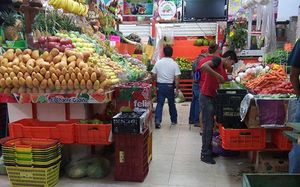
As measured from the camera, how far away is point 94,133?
3906 millimetres

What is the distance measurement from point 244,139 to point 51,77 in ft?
7.49

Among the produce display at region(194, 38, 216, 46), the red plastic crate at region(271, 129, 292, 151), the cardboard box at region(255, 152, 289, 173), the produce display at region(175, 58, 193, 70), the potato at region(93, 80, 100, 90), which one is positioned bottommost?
the cardboard box at region(255, 152, 289, 173)

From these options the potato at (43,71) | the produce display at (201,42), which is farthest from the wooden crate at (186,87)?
the potato at (43,71)

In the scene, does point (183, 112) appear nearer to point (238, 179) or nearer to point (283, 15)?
point (283, 15)

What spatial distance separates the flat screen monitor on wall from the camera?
11070 millimetres

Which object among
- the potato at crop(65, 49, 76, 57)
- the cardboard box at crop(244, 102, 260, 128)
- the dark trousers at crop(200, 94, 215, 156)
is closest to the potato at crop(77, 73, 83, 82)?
the potato at crop(65, 49, 76, 57)

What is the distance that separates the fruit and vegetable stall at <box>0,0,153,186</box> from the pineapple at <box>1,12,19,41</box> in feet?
0.83

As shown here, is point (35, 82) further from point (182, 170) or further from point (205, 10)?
point (205, 10)

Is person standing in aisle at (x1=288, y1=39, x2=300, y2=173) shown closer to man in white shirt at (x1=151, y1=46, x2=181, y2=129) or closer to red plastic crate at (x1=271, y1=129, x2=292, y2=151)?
red plastic crate at (x1=271, y1=129, x2=292, y2=151)

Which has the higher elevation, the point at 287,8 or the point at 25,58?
the point at 287,8

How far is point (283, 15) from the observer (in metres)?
5.59

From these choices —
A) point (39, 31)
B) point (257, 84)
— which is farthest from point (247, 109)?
point (39, 31)

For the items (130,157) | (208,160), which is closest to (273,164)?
(208,160)

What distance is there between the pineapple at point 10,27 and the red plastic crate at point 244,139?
324 centimetres
